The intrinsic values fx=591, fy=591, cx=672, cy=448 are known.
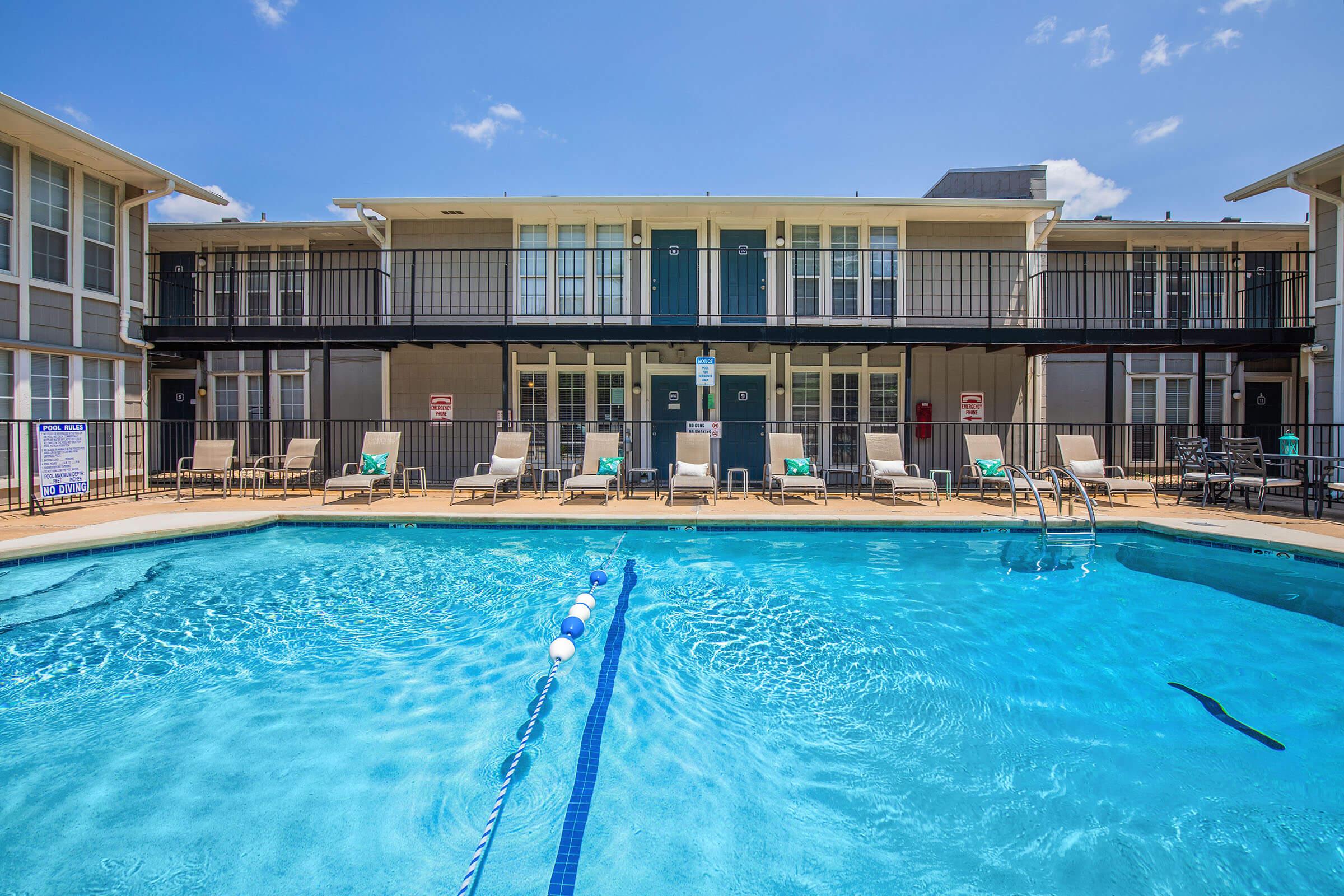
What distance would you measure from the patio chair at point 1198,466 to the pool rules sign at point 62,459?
15016 mm

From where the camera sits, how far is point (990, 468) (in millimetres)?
8852

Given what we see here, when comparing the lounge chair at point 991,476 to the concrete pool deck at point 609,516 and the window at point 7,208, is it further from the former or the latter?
the window at point 7,208

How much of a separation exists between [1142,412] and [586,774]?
1461 cm

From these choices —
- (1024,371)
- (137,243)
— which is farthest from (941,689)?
(137,243)

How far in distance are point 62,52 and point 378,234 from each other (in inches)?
242

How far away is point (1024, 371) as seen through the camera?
37.3ft

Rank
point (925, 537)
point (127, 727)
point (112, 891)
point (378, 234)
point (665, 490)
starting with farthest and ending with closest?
point (378, 234) → point (665, 490) → point (925, 537) → point (127, 727) → point (112, 891)

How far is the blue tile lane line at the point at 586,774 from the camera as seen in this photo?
2.31 metres

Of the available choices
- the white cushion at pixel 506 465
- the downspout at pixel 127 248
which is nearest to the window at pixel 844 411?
the white cushion at pixel 506 465

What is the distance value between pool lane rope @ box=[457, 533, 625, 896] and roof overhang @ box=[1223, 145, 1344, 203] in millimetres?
11539

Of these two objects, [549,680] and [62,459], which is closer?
[549,680]

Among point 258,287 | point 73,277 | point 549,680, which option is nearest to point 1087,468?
point 549,680

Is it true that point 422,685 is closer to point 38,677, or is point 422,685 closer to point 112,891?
point 112,891

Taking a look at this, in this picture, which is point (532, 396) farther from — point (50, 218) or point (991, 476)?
point (991, 476)
